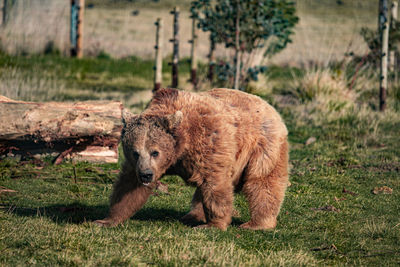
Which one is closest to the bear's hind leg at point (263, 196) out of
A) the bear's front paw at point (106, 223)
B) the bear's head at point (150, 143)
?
the bear's head at point (150, 143)

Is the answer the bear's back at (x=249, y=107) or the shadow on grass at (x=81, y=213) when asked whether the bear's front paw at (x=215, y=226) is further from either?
the bear's back at (x=249, y=107)

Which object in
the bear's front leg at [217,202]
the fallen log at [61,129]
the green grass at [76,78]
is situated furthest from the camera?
the green grass at [76,78]

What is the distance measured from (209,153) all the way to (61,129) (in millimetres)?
3538

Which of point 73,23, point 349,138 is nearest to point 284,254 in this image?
point 349,138

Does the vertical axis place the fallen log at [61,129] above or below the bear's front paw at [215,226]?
above

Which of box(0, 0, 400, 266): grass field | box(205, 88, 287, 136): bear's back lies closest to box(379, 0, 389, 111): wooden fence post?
box(0, 0, 400, 266): grass field

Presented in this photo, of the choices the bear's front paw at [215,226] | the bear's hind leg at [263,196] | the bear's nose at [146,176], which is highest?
the bear's nose at [146,176]

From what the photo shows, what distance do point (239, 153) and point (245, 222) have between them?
1164 mm

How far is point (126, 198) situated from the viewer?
20.1 ft

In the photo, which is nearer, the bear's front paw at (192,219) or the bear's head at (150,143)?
the bear's head at (150,143)

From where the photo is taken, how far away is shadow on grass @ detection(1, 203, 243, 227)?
20.8 feet

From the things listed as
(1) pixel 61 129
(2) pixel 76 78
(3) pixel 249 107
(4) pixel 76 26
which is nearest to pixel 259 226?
(3) pixel 249 107

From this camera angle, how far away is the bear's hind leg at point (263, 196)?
251 inches

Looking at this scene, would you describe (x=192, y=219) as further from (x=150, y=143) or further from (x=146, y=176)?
(x=150, y=143)
